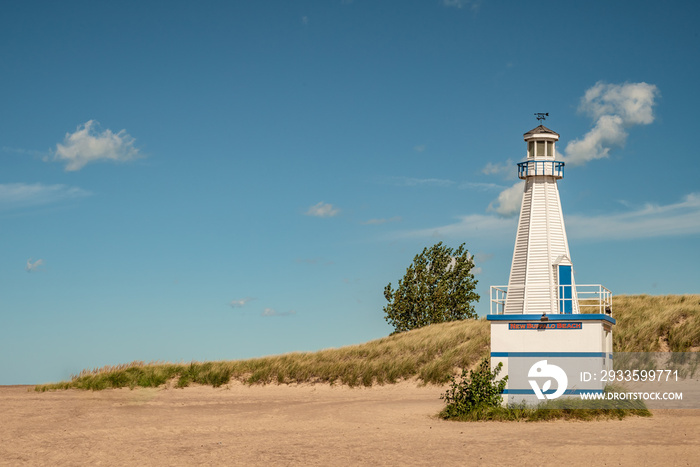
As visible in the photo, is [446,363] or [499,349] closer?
[499,349]

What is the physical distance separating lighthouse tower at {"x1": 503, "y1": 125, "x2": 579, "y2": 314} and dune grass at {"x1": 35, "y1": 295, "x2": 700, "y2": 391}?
1211 cm

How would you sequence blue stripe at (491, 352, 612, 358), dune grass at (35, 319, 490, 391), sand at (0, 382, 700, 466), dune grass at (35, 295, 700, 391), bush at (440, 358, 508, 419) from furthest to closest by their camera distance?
1. dune grass at (35, 295, 700, 391)
2. dune grass at (35, 319, 490, 391)
3. blue stripe at (491, 352, 612, 358)
4. bush at (440, 358, 508, 419)
5. sand at (0, 382, 700, 466)

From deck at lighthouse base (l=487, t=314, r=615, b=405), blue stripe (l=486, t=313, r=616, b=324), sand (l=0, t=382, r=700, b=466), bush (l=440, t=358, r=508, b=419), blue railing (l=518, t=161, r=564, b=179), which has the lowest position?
sand (l=0, t=382, r=700, b=466)

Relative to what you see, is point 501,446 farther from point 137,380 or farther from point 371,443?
point 137,380

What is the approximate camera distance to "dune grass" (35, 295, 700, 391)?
36.8m

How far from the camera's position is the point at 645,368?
35156mm

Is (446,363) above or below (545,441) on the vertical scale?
above

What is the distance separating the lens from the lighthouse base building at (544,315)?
22.6m

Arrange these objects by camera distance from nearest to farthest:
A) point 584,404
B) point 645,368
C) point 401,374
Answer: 1. point 584,404
2. point 645,368
3. point 401,374

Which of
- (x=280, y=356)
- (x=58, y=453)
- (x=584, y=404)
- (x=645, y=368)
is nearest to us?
(x=58, y=453)

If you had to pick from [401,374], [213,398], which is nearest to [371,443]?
[213,398]

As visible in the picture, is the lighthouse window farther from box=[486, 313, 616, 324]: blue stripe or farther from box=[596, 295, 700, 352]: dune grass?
box=[596, 295, 700, 352]: dune grass

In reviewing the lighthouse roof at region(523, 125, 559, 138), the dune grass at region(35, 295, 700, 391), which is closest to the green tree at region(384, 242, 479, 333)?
the dune grass at region(35, 295, 700, 391)

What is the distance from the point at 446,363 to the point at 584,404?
1640 centimetres
